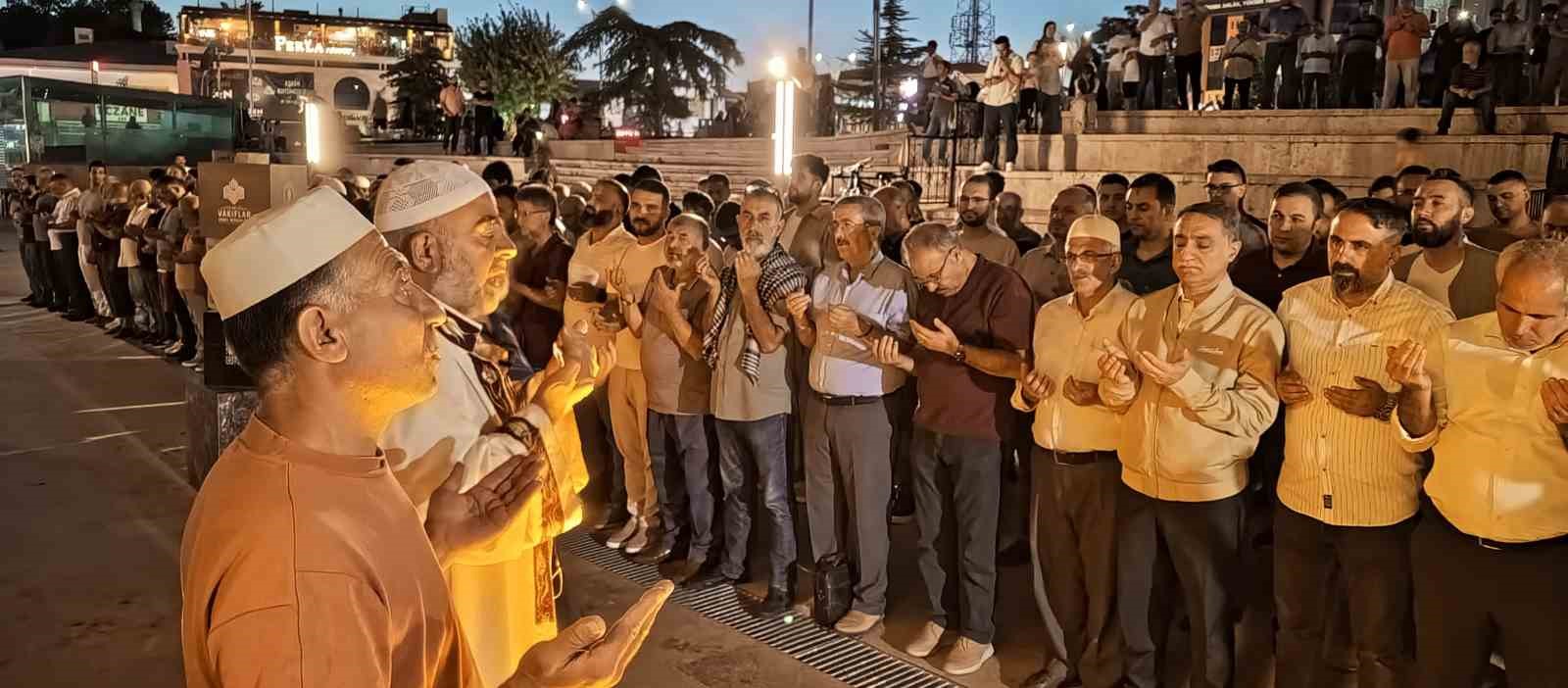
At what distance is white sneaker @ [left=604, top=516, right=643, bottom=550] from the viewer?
660cm

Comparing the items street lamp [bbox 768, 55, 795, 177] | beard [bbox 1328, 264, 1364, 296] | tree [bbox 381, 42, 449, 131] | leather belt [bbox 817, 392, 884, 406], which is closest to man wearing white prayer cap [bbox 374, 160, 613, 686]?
leather belt [bbox 817, 392, 884, 406]

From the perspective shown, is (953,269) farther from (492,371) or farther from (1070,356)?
(492,371)

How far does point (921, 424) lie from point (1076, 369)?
0.80 metres

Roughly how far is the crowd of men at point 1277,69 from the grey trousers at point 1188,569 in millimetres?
10198

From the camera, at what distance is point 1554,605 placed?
3.36m

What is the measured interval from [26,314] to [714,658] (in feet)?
47.2

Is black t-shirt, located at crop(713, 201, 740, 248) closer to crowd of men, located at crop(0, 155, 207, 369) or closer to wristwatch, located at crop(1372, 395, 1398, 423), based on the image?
crowd of men, located at crop(0, 155, 207, 369)

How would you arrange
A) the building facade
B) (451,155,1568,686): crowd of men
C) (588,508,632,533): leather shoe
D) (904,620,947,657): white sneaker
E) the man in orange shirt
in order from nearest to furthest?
(451,155,1568,686): crowd of men → (904,620,947,657): white sneaker → (588,508,632,533): leather shoe → the man in orange shirt → the building facade

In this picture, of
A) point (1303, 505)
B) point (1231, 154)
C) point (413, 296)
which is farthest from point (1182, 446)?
point (1231, 154)

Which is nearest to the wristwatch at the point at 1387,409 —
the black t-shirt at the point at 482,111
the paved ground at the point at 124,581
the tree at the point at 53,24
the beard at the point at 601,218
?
the paved ground at the point at 124,581

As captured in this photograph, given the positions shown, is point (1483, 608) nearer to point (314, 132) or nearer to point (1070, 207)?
point (1070, 207)

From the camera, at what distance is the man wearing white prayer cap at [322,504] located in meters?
1.40

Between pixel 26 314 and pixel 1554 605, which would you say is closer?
pixel 1554 605

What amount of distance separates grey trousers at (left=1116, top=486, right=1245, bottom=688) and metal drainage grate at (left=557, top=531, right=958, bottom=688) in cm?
86
